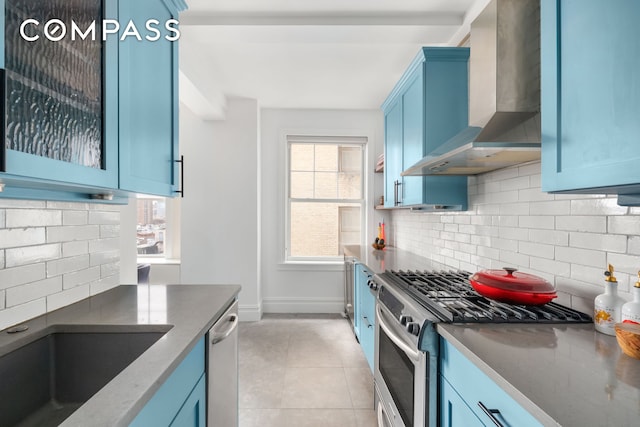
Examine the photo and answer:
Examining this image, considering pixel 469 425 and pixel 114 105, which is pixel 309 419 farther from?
pixel 114 105

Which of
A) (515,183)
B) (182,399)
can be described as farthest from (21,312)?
(515,183)

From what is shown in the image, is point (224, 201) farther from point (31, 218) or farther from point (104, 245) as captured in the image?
point (31, 218)

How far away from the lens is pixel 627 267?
1089mm

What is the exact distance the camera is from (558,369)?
2.62 feet

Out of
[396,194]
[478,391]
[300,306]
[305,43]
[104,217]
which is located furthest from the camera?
[300,306]

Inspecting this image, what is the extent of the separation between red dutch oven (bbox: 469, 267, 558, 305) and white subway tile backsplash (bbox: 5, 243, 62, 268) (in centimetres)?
180

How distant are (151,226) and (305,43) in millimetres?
3403

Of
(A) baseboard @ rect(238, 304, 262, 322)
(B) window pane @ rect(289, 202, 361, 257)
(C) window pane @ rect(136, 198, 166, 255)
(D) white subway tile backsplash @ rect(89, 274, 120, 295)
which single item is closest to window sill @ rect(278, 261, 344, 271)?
(B) window pane @ rect(289, 202, 361, 257)

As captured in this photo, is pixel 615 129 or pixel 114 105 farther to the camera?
pixel 114 105

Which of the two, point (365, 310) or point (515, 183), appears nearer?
point (515, 183)

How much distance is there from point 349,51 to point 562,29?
6.57 ft

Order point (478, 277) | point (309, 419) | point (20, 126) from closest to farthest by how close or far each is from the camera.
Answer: point (20, 126), point (478, 277), point (309, 419)

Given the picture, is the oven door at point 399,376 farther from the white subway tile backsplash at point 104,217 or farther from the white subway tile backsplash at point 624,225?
the white subway tile backsplash at point 104,217

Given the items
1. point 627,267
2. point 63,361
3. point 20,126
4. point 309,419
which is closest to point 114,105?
point 20,126
